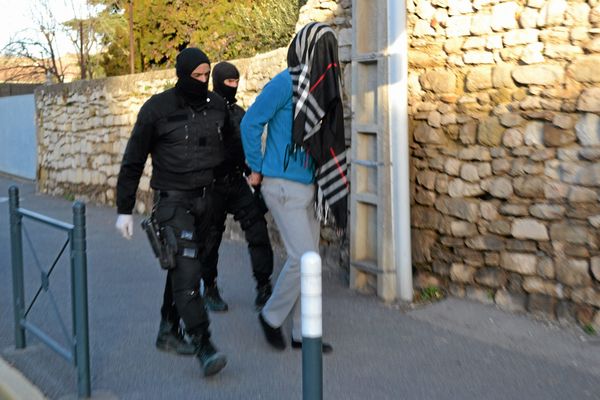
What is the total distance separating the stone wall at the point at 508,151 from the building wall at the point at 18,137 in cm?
1355

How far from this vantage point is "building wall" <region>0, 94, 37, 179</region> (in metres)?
19.0

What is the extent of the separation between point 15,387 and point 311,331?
2.59 m

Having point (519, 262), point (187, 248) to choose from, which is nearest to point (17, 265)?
point (187, 248)

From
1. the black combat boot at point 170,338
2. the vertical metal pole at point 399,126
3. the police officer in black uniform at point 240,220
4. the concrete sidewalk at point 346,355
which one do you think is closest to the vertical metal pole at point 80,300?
the concrete sidewalk at point 346,355

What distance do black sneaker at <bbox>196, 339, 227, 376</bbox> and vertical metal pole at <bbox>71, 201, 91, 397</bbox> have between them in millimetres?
617

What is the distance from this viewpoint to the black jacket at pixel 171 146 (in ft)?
16.5

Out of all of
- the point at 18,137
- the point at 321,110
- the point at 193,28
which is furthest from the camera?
the point at 18,137

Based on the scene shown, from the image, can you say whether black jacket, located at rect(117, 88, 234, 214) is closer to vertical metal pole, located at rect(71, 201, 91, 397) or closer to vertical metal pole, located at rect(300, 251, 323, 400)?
vertical metal pole, located at rect(71, 201, 91, 397)

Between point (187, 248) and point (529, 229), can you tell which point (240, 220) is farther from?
point (529, 229)

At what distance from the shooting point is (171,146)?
509 cm

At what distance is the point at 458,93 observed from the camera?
6301mm

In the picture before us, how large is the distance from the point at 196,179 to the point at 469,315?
218 centimetres

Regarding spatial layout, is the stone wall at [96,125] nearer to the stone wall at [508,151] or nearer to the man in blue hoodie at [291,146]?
the stone wall at [508,151]

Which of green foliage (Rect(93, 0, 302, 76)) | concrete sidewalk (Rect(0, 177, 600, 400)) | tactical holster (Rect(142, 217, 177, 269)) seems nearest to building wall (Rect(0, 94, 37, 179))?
green foliage (Rect(93, 0, 302, 76))
